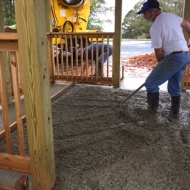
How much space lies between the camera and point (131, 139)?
2529 millimetres

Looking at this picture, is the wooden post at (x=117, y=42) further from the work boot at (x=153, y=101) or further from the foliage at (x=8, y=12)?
the foliage at (x=8, y=12)

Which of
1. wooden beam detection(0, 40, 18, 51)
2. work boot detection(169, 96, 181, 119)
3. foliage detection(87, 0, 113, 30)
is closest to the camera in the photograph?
wooden beam detection(0, 40, 18, 51)

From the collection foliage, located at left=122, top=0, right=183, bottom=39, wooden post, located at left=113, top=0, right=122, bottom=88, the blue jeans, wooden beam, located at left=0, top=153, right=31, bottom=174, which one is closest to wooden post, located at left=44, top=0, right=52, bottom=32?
wooden post, located at left=113, top=0, right=122, bottom=88

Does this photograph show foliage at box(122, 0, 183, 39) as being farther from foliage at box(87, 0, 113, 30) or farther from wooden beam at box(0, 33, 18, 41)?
wooden beam at box(0, 33, 18, 41)

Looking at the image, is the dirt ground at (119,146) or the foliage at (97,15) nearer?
the dirt ground at (119,146)

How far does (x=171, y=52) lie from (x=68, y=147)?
1.68 meters

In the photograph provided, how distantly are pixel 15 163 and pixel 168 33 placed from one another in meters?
2.20

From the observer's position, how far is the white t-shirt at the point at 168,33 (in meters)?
2.74

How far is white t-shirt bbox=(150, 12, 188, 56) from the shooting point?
2736 mm

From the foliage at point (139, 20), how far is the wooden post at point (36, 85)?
11.0m

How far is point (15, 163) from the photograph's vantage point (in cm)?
180

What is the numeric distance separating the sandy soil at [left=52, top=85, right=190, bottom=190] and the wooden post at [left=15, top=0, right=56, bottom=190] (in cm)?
24

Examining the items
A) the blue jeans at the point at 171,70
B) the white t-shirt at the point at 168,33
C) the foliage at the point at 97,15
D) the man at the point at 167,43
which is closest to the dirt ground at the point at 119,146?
the blue jeans at the point at 171,70

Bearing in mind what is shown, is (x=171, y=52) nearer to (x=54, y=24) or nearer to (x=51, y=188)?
(x=51, y=188)
